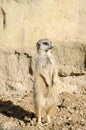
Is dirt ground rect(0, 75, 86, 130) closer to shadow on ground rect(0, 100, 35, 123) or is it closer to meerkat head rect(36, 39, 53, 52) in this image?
shadow on ground rect(0, 100, 35, 123)

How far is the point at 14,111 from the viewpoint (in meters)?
9.73

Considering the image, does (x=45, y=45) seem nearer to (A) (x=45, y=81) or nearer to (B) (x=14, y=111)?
(A) (x=45, y=81)

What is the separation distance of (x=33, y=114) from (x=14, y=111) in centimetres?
36

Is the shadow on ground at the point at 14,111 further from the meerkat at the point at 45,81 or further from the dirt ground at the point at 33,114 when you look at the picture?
the meerkat at the point at 45,81

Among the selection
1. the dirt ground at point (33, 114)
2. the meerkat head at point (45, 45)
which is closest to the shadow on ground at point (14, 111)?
the dirt ground at point (33, 114)

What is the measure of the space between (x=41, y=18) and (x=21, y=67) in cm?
84

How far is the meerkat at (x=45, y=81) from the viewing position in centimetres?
904

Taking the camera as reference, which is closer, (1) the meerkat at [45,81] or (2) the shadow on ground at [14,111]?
(1) the meerkat at [45,81]

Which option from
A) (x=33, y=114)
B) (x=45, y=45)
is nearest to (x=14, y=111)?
(x=33, y=114)

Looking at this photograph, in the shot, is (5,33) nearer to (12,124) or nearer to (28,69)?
(28,69)

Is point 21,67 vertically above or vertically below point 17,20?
below

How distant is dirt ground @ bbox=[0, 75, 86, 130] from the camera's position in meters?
9.10

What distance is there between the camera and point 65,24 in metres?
10.1

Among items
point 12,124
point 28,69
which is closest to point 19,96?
point 28,69
